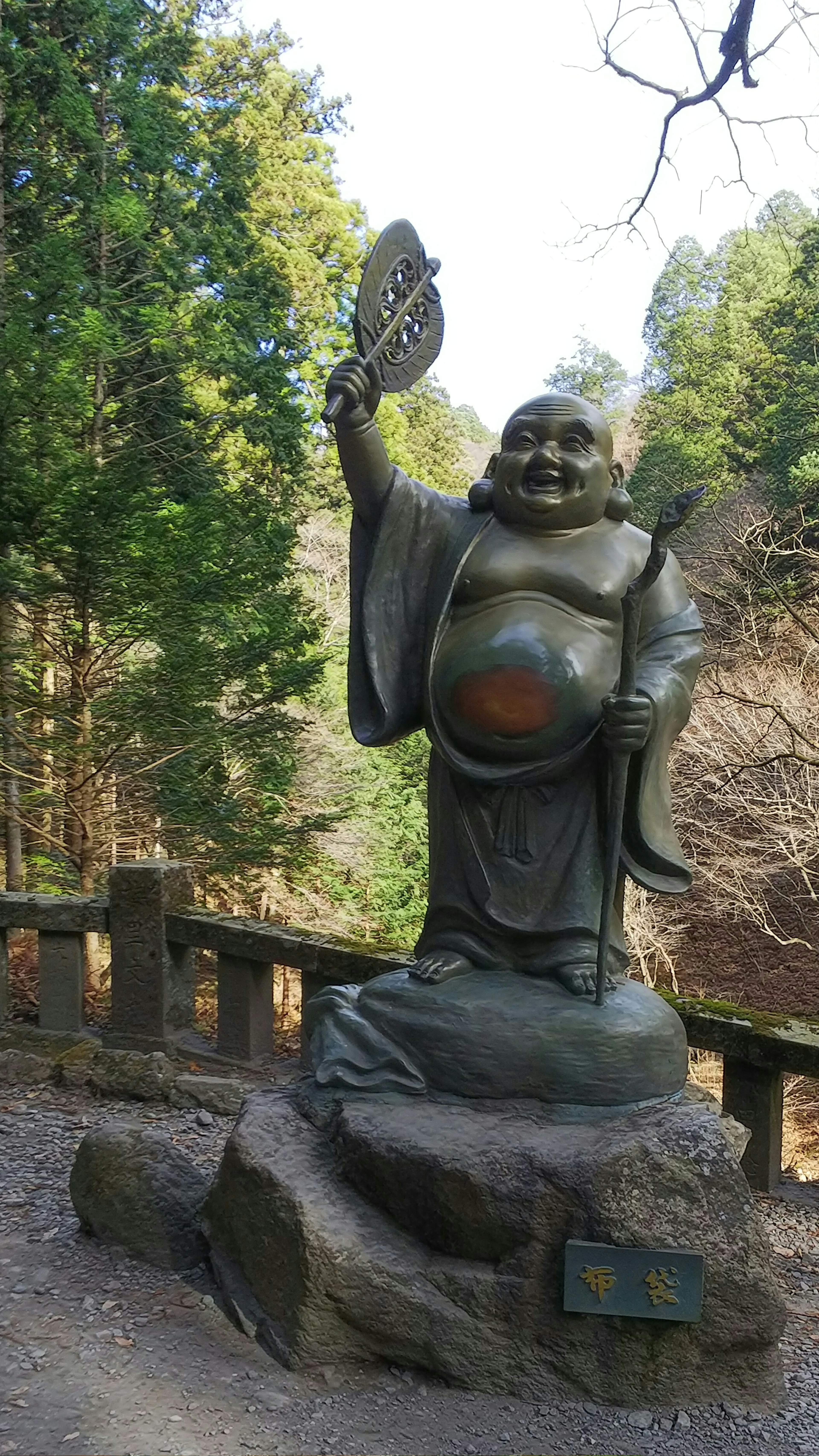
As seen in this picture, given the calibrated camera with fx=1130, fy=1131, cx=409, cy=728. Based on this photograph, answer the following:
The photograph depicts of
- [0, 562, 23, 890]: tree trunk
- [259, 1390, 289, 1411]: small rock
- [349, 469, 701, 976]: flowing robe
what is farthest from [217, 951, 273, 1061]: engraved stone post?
[0, 562, 23, 890]: tree trunk

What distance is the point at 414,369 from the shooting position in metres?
3.51

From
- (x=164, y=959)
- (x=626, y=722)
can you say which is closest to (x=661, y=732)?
(x=626, y=722)

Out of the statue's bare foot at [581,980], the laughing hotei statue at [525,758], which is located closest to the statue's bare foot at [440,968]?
the laughing hotei statue at [525,758]

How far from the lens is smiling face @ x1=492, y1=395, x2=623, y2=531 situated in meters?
3.35

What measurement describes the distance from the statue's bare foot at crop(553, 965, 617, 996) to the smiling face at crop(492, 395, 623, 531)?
130cm

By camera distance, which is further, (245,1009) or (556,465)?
(245,1009)

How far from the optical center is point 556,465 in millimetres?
3322

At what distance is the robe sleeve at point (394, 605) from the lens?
3.55 m

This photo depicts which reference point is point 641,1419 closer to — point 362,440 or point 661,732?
point 661,732

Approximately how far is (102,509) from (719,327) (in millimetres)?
16561

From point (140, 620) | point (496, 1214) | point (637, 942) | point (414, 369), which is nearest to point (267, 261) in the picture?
point (140, 620)

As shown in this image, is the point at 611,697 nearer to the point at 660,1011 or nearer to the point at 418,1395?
the point at 660,1011

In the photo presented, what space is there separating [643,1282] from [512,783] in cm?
133

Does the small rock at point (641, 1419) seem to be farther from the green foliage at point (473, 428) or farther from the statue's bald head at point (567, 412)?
the green foliage at point (473, 428)
